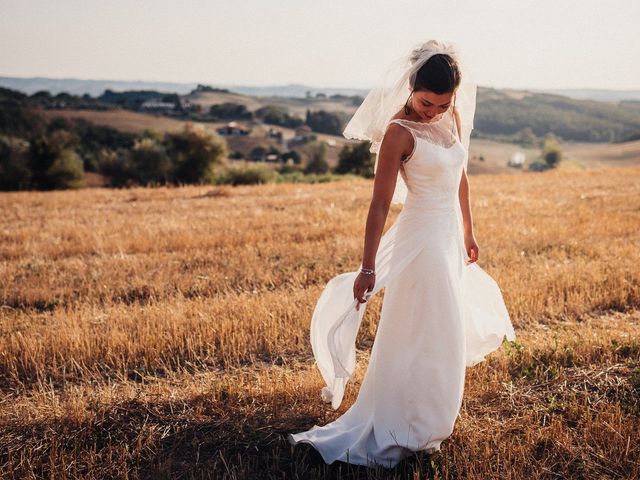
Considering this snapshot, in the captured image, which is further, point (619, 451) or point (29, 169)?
point (29, 169)

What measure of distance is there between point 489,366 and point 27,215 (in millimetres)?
16036

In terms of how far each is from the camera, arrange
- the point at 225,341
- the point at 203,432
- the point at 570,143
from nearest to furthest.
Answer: the point at 203,432, the point at 225,341, the point at 570,143

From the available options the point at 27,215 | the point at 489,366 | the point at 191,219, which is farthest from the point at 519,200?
the point at 27,215

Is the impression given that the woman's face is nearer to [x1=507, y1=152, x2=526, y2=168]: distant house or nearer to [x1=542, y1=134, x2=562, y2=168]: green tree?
[x1=507, y1=152, x2=526, y2=168]: distant house

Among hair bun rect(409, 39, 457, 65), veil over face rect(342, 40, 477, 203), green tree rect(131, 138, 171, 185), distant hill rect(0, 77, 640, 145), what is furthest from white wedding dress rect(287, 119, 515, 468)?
distant hill rect(0, 77, 640, 145)

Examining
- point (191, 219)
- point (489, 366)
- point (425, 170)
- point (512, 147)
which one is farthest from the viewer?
point (512, 147)

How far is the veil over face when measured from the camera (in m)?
3.91

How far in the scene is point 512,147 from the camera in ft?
421

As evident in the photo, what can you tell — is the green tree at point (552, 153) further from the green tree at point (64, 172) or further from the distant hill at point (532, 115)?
the green tree at point (64, 172)

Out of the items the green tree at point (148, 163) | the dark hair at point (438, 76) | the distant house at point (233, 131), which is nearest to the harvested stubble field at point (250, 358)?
the dark hair at point (438, 76)

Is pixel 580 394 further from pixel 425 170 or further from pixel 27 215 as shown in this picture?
pixel 27 215

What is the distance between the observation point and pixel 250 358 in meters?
6.00

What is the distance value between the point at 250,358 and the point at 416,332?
2694mm

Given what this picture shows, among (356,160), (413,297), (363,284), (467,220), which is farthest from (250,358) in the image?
(356,160)
